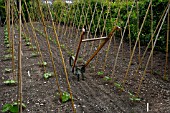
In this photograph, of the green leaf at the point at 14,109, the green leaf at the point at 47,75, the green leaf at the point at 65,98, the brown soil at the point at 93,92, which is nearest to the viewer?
the green leaf at the point at 14,109

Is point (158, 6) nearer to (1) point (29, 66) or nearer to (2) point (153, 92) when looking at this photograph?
(2) point (153, 92)

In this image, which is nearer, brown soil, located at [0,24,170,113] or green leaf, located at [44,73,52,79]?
brown soil, located at [0,24,170,113]

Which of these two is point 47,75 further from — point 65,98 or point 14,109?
point 14,109

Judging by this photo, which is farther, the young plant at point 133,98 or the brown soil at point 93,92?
the young plant at point 133,98

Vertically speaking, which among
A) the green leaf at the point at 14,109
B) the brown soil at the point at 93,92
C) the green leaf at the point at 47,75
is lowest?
the brown soil at the point at 93,92

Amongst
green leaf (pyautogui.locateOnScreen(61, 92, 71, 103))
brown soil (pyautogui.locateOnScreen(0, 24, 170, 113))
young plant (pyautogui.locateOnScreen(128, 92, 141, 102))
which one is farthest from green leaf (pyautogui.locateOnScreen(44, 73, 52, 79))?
young plant (pyautogui.locateOnScreen(128, 92, 141, 102))

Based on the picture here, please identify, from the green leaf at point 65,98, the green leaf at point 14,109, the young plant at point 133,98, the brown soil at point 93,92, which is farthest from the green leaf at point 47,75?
the young plant at point 133,98

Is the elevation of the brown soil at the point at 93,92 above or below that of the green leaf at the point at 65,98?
below

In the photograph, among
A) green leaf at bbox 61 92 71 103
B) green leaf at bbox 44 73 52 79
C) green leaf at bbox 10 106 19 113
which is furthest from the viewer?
green leaf at bbox 44 73 52 79

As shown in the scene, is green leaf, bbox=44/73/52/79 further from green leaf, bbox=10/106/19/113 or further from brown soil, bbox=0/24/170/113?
green leaf, bbox=10/106/19/113

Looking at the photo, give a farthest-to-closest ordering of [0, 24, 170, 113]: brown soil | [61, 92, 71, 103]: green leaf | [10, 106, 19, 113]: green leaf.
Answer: [61, 92, 71, 103]: green leaf, [0, 24, 170, 113]: brown soil, [10, 106, 19, 113]: green leaf

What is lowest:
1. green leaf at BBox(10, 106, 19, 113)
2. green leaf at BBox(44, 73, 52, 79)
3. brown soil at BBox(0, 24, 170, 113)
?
brown soil at BBox(0, 24, 170, 113)

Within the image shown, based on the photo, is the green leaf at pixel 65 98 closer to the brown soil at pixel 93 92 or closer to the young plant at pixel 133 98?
the brown soil at pixel 93 92

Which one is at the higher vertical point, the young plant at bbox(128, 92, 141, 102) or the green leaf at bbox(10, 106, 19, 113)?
the green leaf at bbox(10, 106, 19, 113)
